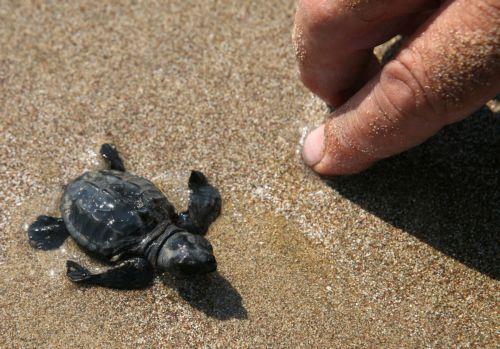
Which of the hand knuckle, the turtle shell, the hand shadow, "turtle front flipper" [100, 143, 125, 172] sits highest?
the hand knuckle

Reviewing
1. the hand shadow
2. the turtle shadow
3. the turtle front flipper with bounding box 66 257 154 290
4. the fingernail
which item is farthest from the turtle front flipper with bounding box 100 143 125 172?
the hand shadow

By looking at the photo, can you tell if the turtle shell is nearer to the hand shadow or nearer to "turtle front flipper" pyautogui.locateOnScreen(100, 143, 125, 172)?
"turtle front flipper" pyautogui.locateOnScreen(100, 143, 125, 172)

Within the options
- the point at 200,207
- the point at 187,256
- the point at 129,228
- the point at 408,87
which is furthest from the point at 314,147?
the point at 129,228

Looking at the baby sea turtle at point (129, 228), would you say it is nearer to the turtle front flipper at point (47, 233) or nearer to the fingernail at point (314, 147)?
the turtle front flipper at point (47, 233)

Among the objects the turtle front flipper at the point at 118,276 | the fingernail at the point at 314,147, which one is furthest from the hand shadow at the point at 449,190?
the turtle front flipper at the point at 118,276

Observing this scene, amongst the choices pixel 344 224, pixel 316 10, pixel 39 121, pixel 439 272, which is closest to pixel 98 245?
pixel 39 121

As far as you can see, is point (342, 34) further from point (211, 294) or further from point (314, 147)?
point (211, 294)
